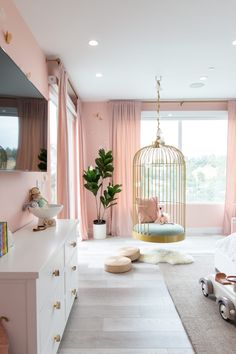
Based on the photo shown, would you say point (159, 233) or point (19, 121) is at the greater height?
point (19, 121)

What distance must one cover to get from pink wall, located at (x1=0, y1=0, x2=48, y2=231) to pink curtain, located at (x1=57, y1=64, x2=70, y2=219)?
33 centimetres

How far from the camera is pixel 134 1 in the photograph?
199cm

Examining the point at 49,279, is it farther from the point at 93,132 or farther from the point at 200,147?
the point at 200,147

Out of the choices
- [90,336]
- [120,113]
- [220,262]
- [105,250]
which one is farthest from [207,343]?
[120,113]

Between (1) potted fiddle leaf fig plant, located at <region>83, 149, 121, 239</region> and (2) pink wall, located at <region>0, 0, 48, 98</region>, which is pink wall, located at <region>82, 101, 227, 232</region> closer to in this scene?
(1) potted fiddle leaf fig plant, located at <region>83, 149, 121, 239</region>

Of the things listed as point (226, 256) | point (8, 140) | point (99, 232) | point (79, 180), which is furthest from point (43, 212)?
point (99, 232)

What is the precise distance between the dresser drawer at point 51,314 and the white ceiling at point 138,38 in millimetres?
2177

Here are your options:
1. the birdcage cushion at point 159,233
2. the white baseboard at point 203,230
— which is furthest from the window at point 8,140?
the white baseboard at point 203,230

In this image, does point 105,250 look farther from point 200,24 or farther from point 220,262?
point 200,24

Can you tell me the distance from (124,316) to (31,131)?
1.74m

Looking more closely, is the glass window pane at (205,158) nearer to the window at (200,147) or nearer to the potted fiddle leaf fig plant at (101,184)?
the window at (200,147)

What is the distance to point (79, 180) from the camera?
454 cm

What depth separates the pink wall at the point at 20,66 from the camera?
1867 millimetres

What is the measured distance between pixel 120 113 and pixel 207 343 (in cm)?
395
